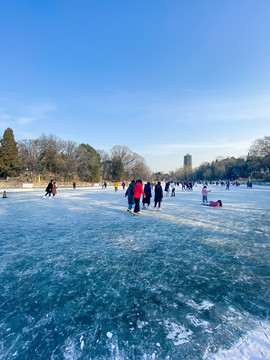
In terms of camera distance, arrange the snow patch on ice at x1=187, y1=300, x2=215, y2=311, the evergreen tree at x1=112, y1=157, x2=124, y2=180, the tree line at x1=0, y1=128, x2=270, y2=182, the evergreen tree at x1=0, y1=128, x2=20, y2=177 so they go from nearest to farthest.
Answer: the snow patch on ice at x1=187, y1=300, x2=215, y2=311
the evergreen tree at x1=0, y1=128, x2=20, y2=177
the tree line at x1=0, y1=128, x2=270, y2=182
the evergreen tree at x1=112, y1=157, x2=124, y2=180

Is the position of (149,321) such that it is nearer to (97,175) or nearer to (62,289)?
(62,289)

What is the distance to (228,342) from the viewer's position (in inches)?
66.4

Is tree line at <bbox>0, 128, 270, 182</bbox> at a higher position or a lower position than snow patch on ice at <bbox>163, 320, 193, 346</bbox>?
higher

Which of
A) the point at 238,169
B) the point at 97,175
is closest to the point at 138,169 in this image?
the point at 97,175

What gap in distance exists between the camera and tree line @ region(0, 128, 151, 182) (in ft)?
132

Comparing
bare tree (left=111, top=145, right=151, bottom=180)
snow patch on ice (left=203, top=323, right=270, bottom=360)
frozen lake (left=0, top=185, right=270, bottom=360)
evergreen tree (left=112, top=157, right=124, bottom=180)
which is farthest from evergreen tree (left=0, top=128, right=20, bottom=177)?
snow patch on ice (left=203, top=323, right=270, bottom=360)

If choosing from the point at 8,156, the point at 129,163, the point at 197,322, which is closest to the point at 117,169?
the point at 129,163

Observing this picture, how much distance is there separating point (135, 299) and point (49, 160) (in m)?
50.5

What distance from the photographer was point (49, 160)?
47.0m

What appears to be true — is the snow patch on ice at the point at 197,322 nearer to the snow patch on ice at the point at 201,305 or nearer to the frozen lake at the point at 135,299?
the frozen lake at the point at 135,299

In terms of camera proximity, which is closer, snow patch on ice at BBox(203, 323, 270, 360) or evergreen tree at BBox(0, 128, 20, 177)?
snow patch on ice at BBox(203, 323, 270, 360)

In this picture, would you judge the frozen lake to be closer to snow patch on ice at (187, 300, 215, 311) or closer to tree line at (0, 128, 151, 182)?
snow patch on ice at (187, 300, 215, 311)

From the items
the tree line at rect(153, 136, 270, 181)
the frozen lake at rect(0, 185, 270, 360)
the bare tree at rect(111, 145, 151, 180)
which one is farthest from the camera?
the bare tree at rect(111, 145, 151, 180)

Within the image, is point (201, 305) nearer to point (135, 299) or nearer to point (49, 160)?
point (135, 299)
